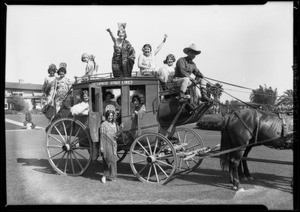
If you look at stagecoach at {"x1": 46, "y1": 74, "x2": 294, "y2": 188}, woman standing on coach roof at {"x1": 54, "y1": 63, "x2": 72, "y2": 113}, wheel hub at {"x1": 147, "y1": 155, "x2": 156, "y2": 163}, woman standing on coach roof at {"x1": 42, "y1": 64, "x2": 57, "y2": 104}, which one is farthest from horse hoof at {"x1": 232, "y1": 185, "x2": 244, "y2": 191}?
woman standing on coach roof at {"x1": 42, "y1": 64, "x2": 57, "y2": 104}

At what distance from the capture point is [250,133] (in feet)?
19.9

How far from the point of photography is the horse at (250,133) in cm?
588

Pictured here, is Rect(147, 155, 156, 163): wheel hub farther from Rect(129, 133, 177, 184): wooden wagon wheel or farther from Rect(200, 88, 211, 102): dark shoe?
Rect(200, 88, 211, 102): dark shoe

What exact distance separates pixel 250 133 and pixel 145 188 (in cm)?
242

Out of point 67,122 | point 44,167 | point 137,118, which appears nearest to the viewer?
point 137,118

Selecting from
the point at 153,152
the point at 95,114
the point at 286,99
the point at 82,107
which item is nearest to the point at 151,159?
the point at 153,152

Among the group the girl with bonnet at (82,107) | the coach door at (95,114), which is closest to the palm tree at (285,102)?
the coach door at (95,114)

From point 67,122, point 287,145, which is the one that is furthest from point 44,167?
point 287,145

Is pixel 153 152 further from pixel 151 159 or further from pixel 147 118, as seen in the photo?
pixel 147 118

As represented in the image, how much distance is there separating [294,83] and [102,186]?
4.12m

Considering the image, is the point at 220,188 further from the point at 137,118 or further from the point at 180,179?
the point at 137,118
